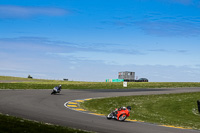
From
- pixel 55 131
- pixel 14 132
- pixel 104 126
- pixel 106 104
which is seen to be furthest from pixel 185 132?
pixel 106 104

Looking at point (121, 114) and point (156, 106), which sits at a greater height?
point (121, 114)

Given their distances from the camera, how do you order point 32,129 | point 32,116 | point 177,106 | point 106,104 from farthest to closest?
point 177,106, point 106,104, point 32,116, point 32,129

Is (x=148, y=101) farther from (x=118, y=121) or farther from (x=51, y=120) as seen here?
(x=51, y=120)

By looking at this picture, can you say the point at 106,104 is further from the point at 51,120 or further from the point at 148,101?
the point at 51,120

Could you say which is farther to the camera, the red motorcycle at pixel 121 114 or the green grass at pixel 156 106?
the green grass at pixel 156 106

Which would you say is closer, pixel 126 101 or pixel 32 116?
pixel 32 116

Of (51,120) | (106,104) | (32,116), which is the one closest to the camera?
(51,120)

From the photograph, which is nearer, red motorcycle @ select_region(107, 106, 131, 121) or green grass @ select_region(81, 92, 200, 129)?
red motorcycle @ select_region(107, 106, 131, 121)

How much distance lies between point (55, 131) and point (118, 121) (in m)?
6.77

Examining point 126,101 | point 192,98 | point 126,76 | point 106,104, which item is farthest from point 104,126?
point 126,76

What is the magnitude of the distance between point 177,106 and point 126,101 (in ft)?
19.3

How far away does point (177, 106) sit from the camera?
35.4 meters

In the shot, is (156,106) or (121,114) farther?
(156,106)

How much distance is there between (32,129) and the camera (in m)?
13.1
